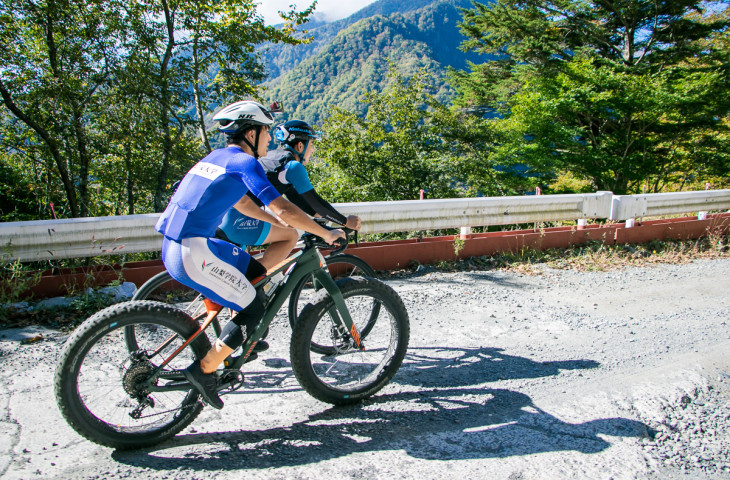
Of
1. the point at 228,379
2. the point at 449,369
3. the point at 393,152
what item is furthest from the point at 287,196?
the point at 393,152

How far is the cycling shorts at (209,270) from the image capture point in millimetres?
2561

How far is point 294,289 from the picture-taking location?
3.61 metres

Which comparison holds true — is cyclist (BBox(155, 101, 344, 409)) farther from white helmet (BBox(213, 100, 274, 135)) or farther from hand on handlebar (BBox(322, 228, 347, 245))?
hand on handlebar (BBox(322, 228, 347, 245))

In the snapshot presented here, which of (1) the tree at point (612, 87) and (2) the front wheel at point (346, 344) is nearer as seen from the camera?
(2) the front wheel at point (346, 344)

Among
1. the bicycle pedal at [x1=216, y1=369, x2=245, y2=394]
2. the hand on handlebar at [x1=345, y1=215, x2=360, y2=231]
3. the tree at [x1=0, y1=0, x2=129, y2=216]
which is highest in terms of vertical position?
the tree at [x1=0, y1=0, x2=129, y2=216]

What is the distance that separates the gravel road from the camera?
2.54m

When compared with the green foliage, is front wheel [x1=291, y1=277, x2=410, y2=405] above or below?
below

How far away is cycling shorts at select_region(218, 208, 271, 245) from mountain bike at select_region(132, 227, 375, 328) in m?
0.51

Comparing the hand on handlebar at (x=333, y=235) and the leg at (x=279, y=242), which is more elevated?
the hand on handlebar at (x=333, y=235)

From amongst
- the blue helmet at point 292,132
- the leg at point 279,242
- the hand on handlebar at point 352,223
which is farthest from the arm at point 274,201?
the blue helmet at point 292,132

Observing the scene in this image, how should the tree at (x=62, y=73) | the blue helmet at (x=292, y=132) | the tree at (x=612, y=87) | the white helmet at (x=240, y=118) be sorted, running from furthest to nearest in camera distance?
the tree at (x=612, y=87) < the tree at (x=62, y=73) < the blue helmet at (x=292, y=132) < the white helmet at (x=240, y=118)

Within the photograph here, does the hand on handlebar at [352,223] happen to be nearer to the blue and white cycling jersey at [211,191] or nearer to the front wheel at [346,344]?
the front wheel at [346,344]

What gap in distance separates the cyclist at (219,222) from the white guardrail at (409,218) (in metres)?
2.77

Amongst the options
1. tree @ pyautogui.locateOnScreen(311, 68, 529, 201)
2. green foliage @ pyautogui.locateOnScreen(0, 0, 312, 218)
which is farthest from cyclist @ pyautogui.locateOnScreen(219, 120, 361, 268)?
tree @ pyautogui.locateOnScreen(311, 68, 529, 201)
